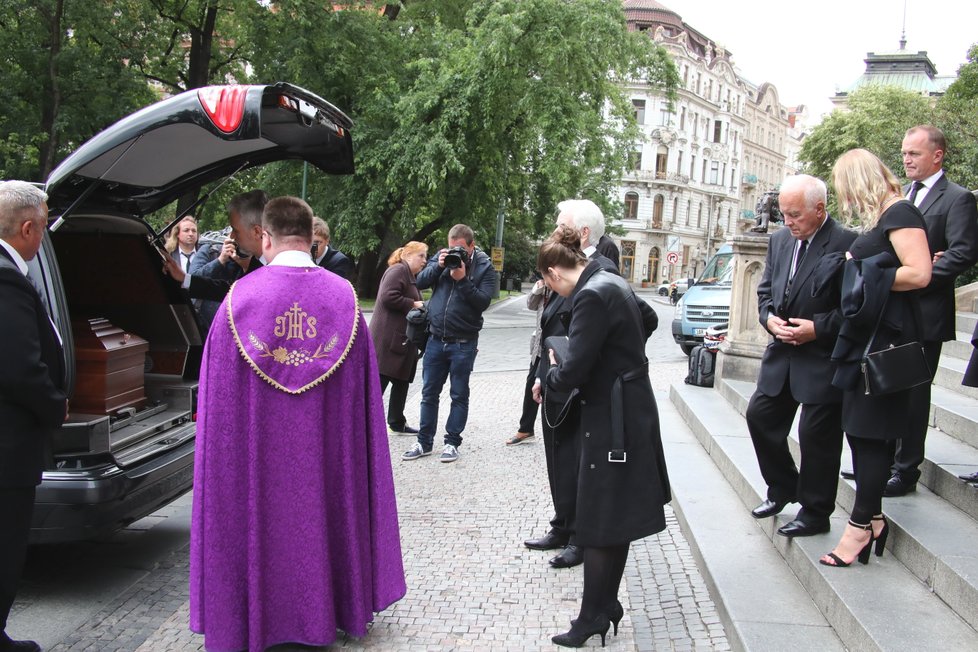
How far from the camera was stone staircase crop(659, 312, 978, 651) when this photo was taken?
346 cm

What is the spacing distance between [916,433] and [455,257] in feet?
12.3

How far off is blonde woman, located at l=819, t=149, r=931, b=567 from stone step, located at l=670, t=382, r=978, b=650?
0.52 ft

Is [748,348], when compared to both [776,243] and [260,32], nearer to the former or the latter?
[776,243]

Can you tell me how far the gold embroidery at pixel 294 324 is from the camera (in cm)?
357

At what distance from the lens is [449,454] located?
24.1 ft

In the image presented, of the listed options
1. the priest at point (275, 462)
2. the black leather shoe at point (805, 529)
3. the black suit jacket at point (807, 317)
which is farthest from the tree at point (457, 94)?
the priest at point (275, 462)

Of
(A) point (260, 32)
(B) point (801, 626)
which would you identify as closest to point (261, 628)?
(B) point (801, 626)

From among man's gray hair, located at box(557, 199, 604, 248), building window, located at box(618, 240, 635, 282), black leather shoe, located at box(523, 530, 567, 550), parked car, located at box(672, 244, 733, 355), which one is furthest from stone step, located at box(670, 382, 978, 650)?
building window, located at box(618, 240, 635, 282)

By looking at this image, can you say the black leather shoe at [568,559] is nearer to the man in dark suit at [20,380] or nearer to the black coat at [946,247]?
the black coat at [946,247]

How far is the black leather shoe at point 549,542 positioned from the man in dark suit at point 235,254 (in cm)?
240

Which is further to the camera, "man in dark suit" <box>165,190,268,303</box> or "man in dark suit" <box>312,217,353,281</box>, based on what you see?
"man in dark suit" <box>312,217,353,281</box>

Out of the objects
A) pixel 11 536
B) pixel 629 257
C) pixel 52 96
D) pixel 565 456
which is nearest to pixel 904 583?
pixel 565 456

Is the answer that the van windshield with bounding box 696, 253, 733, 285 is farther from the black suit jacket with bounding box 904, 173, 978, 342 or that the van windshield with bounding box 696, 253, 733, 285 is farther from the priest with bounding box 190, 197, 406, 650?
the priest with bounding box 190, 197, 406, 650

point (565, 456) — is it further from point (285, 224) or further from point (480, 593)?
point (285, 224)
